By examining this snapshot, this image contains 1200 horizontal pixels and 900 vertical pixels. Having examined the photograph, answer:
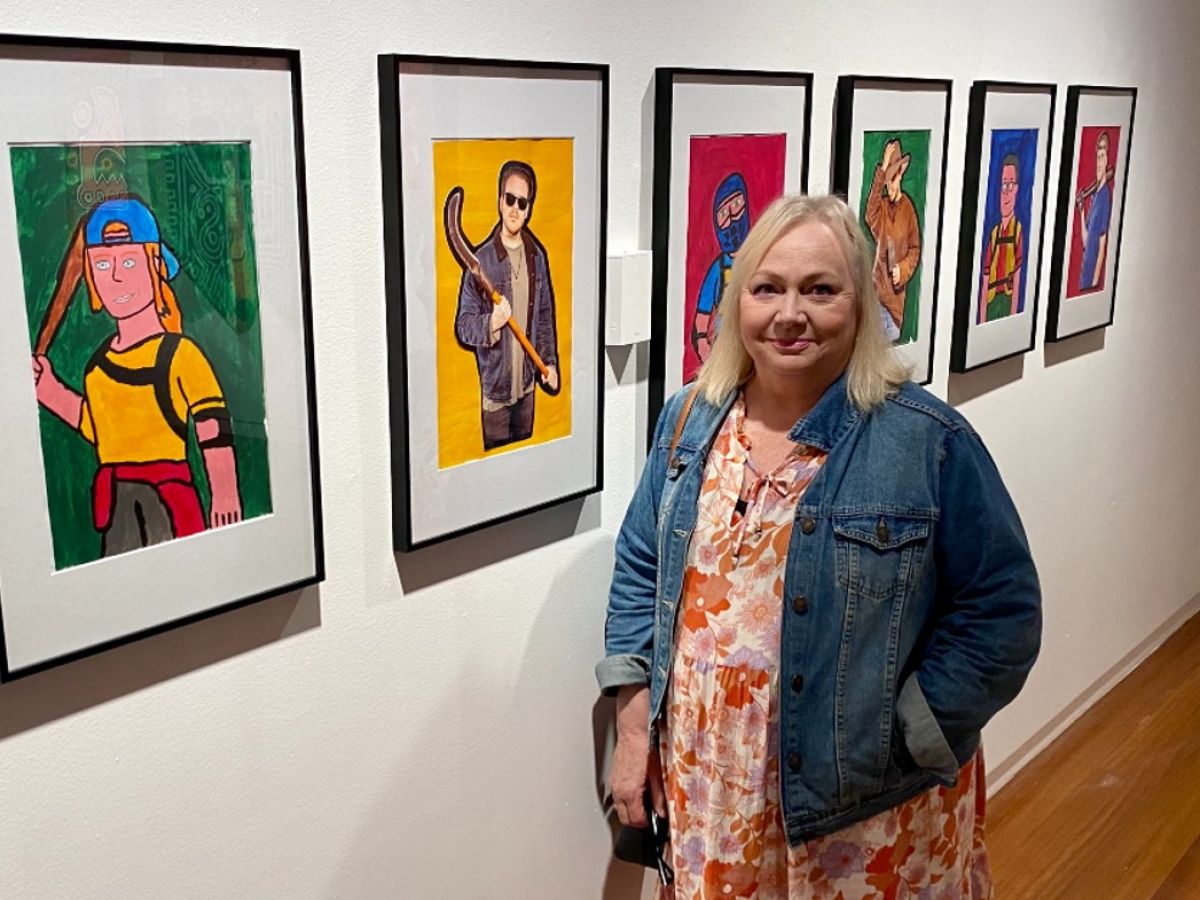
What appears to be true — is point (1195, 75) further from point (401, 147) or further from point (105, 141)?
point (105, 141)

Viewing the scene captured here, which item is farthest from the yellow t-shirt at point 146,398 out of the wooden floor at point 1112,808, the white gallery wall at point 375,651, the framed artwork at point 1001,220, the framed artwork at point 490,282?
the wooden floor at point 1112,808

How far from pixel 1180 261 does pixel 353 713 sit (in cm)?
319

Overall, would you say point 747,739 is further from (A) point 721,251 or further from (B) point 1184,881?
(B) point 1184,881

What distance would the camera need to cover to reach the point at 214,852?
1427 millimetres

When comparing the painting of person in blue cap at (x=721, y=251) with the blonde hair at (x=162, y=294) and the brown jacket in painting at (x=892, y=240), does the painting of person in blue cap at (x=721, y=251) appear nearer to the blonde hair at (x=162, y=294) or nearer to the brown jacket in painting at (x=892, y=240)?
the brown jacket in painting at (x=892, y=240)

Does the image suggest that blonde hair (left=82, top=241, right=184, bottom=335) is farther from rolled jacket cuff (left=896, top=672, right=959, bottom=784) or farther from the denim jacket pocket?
rolled jacket cuff (left=896, top=672, right=959, bottom=784)

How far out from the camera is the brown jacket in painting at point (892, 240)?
233cm

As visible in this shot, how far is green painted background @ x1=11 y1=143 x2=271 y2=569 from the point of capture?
1129 mm

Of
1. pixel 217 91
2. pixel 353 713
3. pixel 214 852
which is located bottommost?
pixel 214 852

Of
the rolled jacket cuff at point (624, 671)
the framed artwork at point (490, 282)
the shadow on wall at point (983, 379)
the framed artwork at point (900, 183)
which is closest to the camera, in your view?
the framed artwork at point (490, 282)

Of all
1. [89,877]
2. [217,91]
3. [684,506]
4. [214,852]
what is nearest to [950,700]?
[684,506]

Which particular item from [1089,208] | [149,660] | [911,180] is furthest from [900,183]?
[149,660]

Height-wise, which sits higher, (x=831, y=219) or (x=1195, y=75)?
(x=1195, y=75)

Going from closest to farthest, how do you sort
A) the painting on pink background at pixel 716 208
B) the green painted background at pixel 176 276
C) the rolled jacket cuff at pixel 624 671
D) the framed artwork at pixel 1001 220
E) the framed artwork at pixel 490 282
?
the green painted background at pixel 176 276, the framed artwork at pixel 490 282, the rolled jacket cuff at pixel 624 671, the painting on pink background at pixel 716 208, the framed artwork at pixel 1001 220
